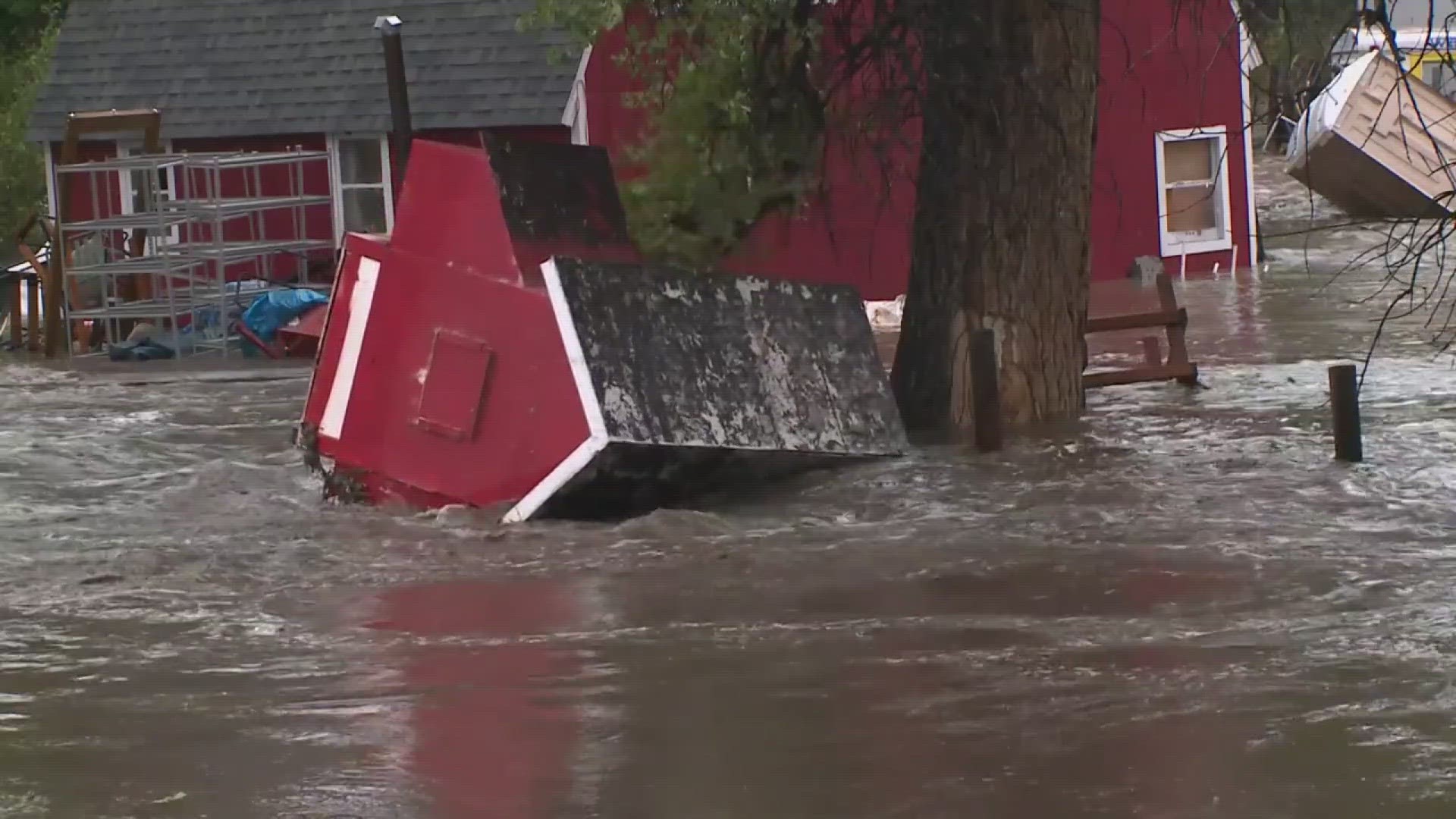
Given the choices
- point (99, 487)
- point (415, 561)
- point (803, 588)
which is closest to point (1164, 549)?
point (803, 588)

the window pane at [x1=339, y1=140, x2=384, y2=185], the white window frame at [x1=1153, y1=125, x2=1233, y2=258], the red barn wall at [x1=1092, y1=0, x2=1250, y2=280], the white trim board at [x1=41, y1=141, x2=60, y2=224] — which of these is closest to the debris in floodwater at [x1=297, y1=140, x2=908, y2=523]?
the window pane at [x1=339, y1=140, x2=384, y2=185]

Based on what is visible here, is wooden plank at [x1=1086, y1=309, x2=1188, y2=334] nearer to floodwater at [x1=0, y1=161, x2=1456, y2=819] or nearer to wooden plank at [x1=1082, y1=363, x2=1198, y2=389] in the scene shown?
wooden plank at [x1=1082, y1=363, x2=1198, y2=389]

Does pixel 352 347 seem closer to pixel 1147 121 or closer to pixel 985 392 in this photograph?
pixel 985 392

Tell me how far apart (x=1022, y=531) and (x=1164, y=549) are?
33.5 inches

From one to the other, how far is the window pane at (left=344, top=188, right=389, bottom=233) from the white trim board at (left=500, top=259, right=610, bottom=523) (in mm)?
14519

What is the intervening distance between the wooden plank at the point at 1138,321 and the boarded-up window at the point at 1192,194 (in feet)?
37.1

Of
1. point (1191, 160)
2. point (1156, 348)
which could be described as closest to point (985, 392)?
point (1156, 348)

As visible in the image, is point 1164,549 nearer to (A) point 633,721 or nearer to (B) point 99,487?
(A) point 633,721

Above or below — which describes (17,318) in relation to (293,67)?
below

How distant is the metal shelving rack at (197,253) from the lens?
862 inches

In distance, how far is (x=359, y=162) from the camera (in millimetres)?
25234

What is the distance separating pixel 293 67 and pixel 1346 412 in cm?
1679

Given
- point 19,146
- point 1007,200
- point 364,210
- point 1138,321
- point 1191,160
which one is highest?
point 19,146

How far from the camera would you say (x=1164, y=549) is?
987 cm
